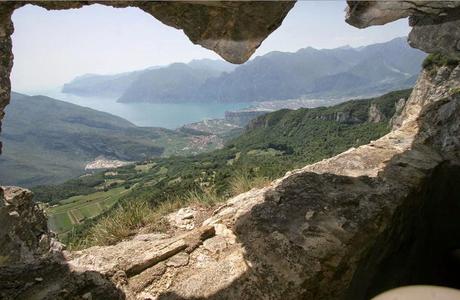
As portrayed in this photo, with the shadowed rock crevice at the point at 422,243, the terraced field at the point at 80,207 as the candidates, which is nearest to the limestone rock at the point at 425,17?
the shadowed rock crevice at the point at 422,243

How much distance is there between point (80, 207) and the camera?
320 feet

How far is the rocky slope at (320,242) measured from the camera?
4047mm

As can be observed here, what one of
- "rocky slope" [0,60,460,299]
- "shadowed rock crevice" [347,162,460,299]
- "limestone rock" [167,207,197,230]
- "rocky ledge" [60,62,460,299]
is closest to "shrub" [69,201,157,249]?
"limestone rock" [167,207,197,230]

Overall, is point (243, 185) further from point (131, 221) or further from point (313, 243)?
point (313, 243)

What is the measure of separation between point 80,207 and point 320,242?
336 ft

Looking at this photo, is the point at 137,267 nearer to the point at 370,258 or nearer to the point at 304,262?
the point at 304,262

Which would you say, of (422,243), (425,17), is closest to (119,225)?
(422,243)

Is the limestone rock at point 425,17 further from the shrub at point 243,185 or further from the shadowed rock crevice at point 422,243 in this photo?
the shrub at point 243,185

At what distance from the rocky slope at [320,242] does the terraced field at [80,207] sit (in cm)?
8118

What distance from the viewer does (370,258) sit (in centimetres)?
482

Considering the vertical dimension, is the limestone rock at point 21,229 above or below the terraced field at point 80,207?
above

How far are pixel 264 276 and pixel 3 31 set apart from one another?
13.2 feet

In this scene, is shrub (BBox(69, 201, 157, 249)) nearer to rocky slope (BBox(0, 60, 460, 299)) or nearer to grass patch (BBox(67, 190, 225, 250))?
grass patch (BBox(67, 190, 225, 250))

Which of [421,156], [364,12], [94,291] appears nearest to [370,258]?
[421,156]
